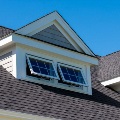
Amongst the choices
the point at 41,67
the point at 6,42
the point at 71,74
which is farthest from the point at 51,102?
the point at 71,74

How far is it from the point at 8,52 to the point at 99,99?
385 cm

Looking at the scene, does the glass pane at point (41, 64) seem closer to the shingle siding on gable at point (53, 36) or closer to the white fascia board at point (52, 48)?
the white fascia board at point (52, 48)

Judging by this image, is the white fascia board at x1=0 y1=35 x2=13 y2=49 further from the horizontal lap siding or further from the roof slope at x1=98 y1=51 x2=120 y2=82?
the roof slope at x1=98 y1=51 x2=120 y2=82

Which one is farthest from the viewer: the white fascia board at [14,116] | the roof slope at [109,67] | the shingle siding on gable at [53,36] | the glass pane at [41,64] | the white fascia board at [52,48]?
the roof slope at [109,67]

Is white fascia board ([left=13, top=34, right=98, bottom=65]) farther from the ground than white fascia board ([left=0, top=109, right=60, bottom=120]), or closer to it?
farther from the ground

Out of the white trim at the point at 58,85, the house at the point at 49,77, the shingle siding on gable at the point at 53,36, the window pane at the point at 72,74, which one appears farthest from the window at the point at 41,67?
the shingle siding on gable at the point at 53,36

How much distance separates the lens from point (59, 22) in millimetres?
14508

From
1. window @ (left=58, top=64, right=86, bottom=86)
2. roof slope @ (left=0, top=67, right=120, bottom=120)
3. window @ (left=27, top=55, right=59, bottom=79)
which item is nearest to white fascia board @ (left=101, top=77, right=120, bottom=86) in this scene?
roof slope @ (left=0, top=67, right=120, bottom=120)

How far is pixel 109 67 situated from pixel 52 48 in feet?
16.4

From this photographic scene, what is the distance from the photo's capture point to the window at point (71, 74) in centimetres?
1400

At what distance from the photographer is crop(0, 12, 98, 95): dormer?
12797 mm

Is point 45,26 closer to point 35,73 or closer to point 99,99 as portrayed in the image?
point 35,73

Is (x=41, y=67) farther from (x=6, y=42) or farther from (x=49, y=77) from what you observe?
(x=6, y=42)

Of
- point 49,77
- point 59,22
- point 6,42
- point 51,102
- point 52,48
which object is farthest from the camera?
point 59,22
